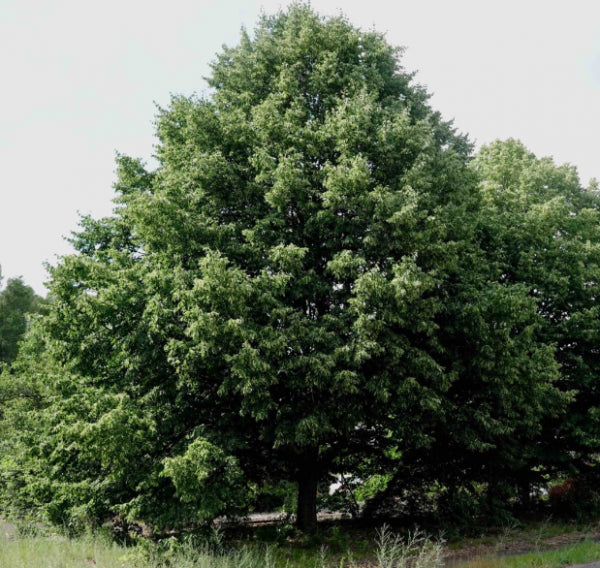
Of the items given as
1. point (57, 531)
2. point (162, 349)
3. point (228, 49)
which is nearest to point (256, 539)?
point (57, 531)

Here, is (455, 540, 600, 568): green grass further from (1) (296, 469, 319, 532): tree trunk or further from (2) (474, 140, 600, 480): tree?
(2) (474, 140, 600, 480): tree

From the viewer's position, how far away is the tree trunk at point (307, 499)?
481 inches

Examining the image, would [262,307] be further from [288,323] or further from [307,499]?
[307,499]

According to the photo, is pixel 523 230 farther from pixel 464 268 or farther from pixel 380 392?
pixel 380 392

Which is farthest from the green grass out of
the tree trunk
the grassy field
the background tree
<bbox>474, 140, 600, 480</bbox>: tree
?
<bbox>474, 140, 600, 480</bbox>: tree

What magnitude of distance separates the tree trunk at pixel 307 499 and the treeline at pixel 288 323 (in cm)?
5

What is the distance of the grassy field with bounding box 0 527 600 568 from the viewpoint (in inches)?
267

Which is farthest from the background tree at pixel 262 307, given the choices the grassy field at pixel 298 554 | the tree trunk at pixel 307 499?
the grassy field at pixel 298 554

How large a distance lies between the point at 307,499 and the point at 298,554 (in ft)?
6.20

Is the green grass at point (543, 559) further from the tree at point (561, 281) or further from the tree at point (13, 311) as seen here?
the tree at point (13, 311)

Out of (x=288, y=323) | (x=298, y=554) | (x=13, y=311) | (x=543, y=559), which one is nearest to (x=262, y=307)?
(x=288, y=323)

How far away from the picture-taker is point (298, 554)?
10516 millimetres

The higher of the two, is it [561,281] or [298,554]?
[561,281]

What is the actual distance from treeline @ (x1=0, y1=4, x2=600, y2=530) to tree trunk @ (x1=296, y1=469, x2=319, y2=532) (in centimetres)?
5
